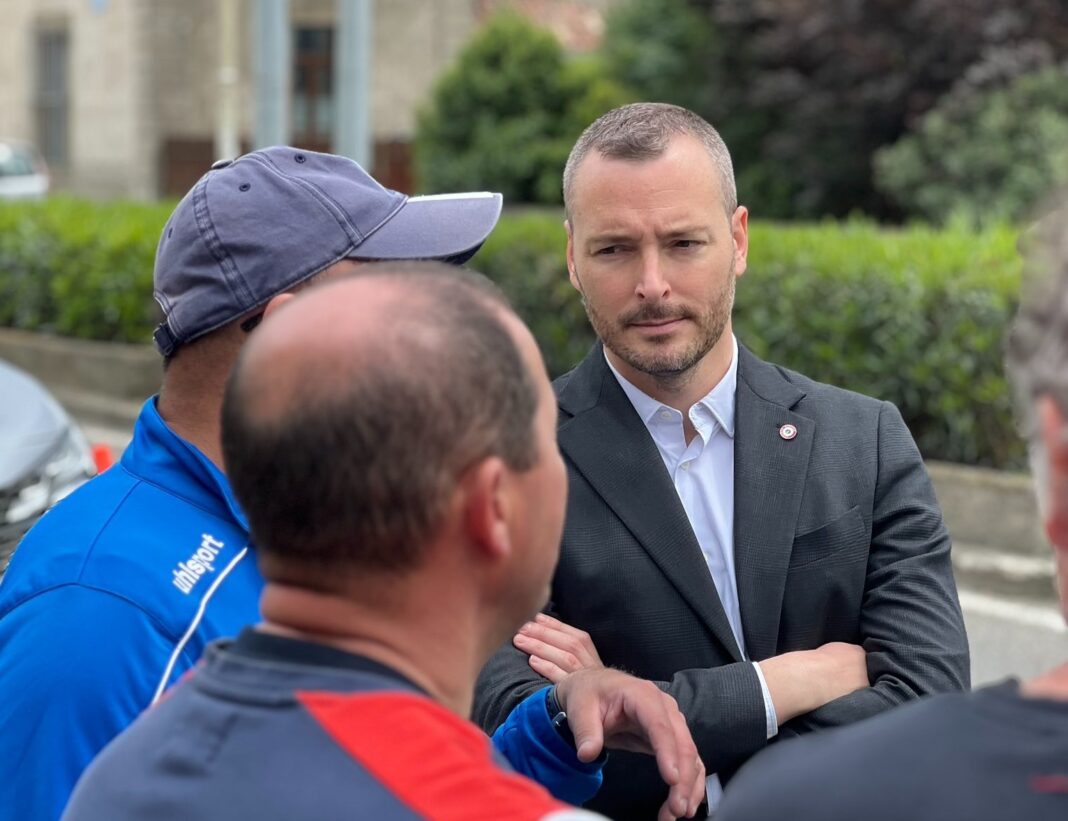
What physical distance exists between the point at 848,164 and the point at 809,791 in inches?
581

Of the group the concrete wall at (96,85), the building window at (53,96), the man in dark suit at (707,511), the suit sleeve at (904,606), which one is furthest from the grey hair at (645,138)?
the building window at (53,96)

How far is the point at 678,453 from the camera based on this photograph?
2.77 meters

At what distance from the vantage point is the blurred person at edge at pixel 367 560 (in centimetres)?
136

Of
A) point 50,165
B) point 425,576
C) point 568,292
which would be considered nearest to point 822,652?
point 425,576

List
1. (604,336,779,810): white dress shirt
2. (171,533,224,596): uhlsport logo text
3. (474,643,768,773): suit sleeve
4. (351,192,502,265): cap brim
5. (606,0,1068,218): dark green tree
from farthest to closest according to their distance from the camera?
(606,0,1068,218): dark green tree
(604,336,779,810): white dress shirt
(474,643,768,773): suit sleeve
(351,192,502,265): cap brim
(171,533,224,596): uhlsport logo text

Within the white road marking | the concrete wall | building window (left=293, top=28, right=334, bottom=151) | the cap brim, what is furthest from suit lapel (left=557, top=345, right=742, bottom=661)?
the concrete wall

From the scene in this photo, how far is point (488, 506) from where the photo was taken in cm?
149

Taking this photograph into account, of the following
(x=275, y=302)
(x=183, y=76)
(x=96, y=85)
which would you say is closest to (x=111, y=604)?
(x=275, y=302)

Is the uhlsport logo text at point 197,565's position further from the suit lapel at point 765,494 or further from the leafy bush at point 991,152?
the leafy bush at point 991,152

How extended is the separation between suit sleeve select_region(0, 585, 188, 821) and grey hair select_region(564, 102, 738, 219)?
1.38 meters

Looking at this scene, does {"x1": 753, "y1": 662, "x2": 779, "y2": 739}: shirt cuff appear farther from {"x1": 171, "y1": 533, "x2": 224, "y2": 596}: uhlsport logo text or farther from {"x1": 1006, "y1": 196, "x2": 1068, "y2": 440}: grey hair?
{"x1": 1006, "y1": 196, "x2": 1068, "y2": 440}: grey hair

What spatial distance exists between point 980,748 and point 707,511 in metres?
1.45

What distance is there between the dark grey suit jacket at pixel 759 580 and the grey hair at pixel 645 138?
0.51 m

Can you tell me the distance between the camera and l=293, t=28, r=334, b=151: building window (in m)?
28.0
